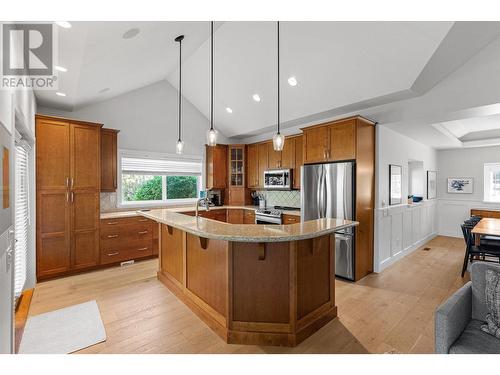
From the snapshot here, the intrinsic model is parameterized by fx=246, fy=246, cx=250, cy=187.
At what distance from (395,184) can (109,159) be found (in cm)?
520

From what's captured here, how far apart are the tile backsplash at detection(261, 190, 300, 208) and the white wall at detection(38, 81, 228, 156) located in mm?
1954

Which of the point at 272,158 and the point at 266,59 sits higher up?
the point at 266,59

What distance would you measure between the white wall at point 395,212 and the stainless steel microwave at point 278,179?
66.6 inches

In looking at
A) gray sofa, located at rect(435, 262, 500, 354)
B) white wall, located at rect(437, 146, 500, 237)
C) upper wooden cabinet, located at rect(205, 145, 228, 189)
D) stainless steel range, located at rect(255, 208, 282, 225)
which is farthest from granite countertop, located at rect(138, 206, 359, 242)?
white wall, located at rect(437, 146, 500, 237)

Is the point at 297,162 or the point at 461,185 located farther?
the point at 461,185

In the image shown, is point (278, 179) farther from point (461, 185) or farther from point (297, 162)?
point (461, 185)

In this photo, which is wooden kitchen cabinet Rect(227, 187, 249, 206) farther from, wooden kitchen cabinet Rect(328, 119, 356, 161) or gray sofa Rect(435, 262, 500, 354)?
gray sofa Rect(435, 262, 500, 354)

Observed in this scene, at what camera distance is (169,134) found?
5445mm

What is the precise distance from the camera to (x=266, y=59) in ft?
12.2

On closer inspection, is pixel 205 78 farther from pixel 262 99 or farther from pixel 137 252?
pixel 137 252

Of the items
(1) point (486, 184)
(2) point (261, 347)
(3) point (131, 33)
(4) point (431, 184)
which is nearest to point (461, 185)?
(1) point (486, 184)

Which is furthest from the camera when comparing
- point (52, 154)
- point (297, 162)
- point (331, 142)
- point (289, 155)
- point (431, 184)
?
point (431, 184)
